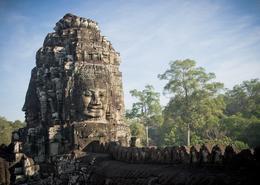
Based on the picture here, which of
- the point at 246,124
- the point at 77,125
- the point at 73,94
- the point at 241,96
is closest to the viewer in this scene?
the point at 77,125

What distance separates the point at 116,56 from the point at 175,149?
8825 mm

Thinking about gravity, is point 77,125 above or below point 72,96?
below

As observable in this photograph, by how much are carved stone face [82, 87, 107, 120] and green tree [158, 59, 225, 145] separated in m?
13.4

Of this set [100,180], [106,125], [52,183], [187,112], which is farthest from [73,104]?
[187,112]

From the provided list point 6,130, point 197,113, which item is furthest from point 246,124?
point 6,130

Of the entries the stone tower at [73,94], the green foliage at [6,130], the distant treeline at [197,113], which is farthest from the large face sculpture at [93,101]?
the green foliage at [6,130]

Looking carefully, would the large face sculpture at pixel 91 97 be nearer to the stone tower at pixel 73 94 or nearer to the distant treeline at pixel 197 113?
the stone tower at pixel 73 94

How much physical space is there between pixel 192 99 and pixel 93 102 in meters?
14.3

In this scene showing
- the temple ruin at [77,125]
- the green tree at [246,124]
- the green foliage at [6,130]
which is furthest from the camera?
the green foliage at [6,130]

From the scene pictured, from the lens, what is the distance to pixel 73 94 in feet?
41.6

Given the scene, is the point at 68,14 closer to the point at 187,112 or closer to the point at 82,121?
the point at 82,121

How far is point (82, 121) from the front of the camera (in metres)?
12.3

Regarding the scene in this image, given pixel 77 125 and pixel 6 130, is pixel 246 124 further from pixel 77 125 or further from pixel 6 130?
pixel 6 130

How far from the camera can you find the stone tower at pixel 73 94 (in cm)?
1231
